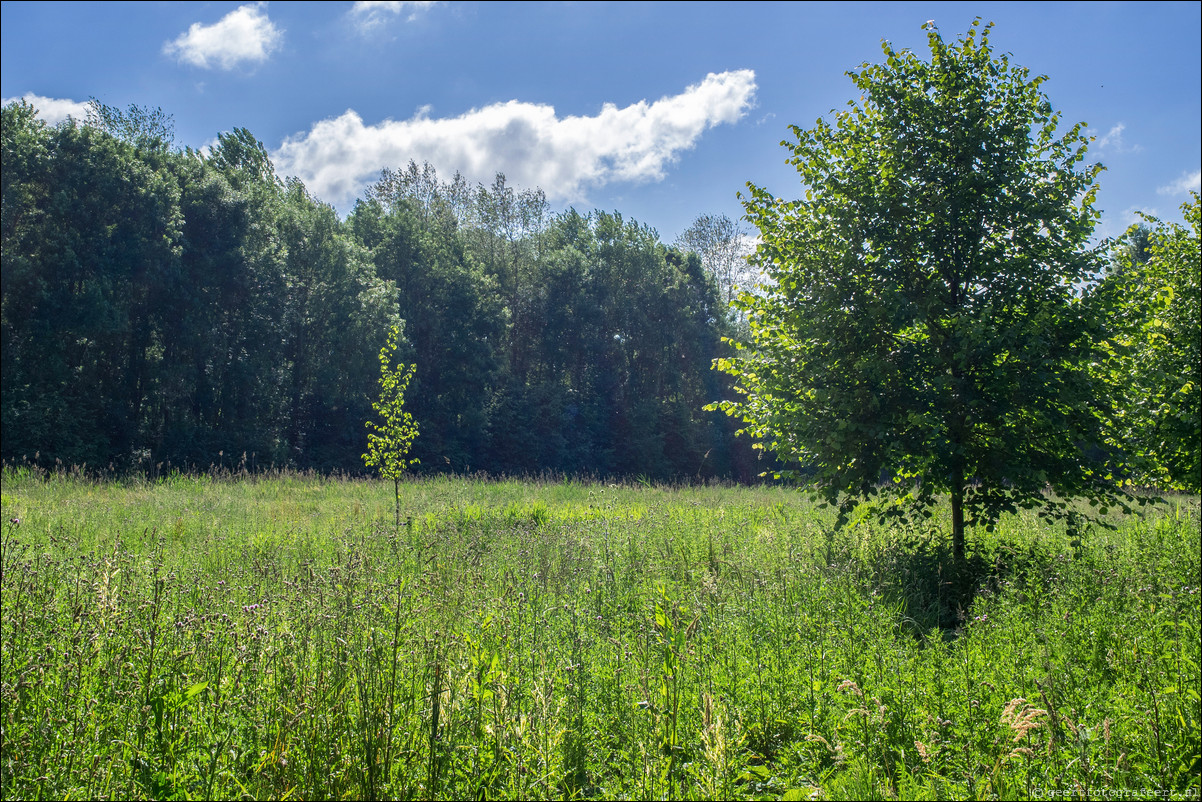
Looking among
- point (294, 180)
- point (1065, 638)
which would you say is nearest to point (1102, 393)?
point (1065, 638)

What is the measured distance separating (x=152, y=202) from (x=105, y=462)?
30.0ft

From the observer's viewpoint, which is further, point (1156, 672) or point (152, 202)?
point (152, 202)

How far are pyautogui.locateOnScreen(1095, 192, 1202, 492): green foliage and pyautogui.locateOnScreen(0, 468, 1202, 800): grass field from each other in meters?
1.68

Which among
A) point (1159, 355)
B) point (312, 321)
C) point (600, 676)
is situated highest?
point (312, 321)

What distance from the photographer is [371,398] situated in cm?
3080

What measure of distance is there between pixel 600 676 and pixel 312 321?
29257mm

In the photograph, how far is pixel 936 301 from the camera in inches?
286

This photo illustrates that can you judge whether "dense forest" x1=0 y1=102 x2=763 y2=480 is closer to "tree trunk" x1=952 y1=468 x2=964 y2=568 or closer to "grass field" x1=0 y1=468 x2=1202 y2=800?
"grass field" x1=0 y1=468 x2=1202 y2=800

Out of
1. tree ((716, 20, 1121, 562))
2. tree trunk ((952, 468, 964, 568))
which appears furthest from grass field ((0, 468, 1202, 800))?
tree ((716, 20, 1121, 562))

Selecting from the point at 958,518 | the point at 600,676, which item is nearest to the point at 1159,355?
the point at 958,518

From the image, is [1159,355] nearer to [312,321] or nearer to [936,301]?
[936,301]

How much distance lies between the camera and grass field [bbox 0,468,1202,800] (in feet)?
9.51

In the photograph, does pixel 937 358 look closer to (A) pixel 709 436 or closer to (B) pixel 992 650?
(B) pixel 992 650

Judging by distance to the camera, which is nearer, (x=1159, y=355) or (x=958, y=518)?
(x=958, y=518)
